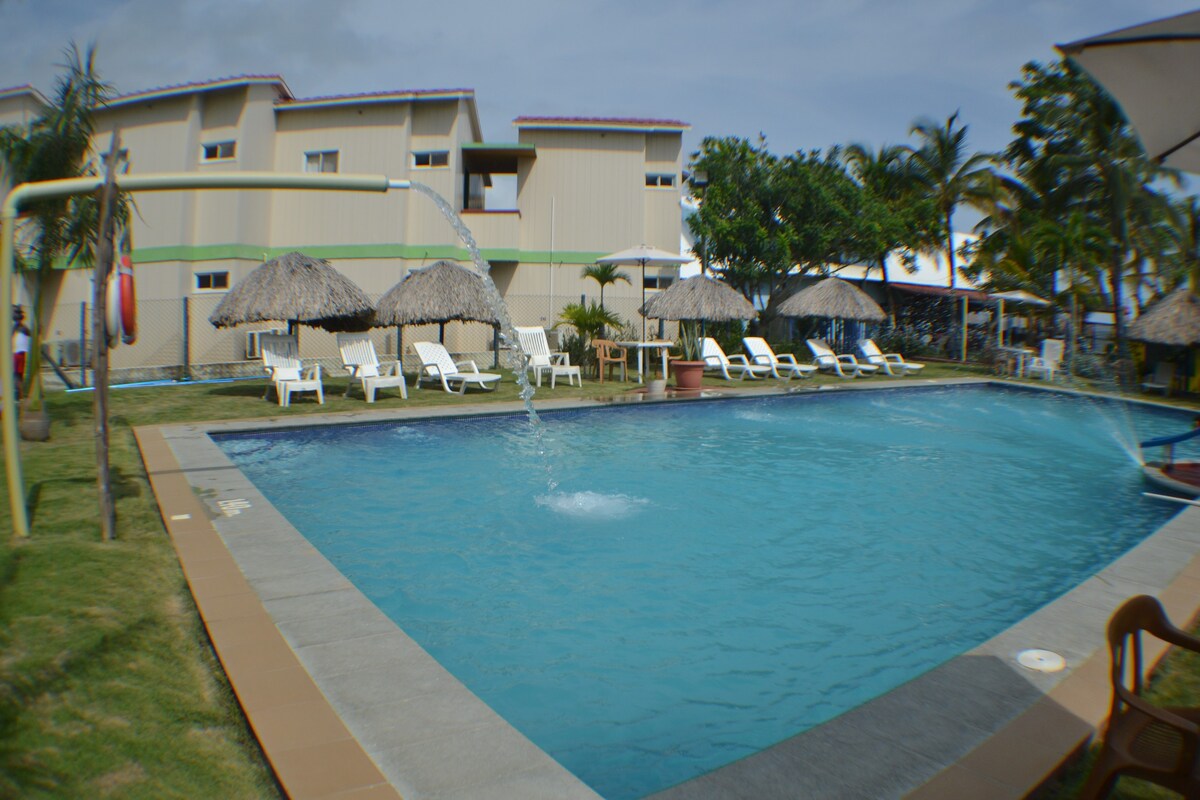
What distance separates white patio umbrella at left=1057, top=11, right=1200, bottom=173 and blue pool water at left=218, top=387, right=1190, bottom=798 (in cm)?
302

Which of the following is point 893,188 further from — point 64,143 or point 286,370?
point 64,143

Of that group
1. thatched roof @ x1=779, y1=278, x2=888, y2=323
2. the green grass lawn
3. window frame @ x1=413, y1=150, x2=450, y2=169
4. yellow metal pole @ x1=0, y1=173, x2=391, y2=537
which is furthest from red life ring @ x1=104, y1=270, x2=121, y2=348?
thatched roof @ x1=779, y1=278, x2=888, y2=323

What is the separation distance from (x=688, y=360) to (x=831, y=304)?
14.6 feet

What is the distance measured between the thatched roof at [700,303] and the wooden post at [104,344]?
1391 centimetres

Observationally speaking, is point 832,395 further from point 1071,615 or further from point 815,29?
point 1071,615

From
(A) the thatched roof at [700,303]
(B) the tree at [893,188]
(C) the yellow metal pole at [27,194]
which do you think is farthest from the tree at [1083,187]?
(C) the yellow metal pole at [27,194]

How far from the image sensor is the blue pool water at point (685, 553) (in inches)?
163

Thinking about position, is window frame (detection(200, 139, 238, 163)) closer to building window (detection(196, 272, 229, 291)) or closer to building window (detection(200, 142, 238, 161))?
building window (detection(200, 142, 238, 161))

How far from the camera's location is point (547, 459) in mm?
9859

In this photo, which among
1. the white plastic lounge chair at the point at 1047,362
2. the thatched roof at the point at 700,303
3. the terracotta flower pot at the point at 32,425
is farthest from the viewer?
the white plastic lounge chair at the point at 1047,362

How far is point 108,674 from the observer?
133 inches

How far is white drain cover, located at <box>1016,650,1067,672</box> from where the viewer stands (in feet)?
11.7

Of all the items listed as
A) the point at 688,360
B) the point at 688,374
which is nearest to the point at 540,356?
the point at 688,374

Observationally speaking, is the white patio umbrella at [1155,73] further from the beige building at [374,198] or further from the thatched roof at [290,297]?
the beige building at [374,198]
